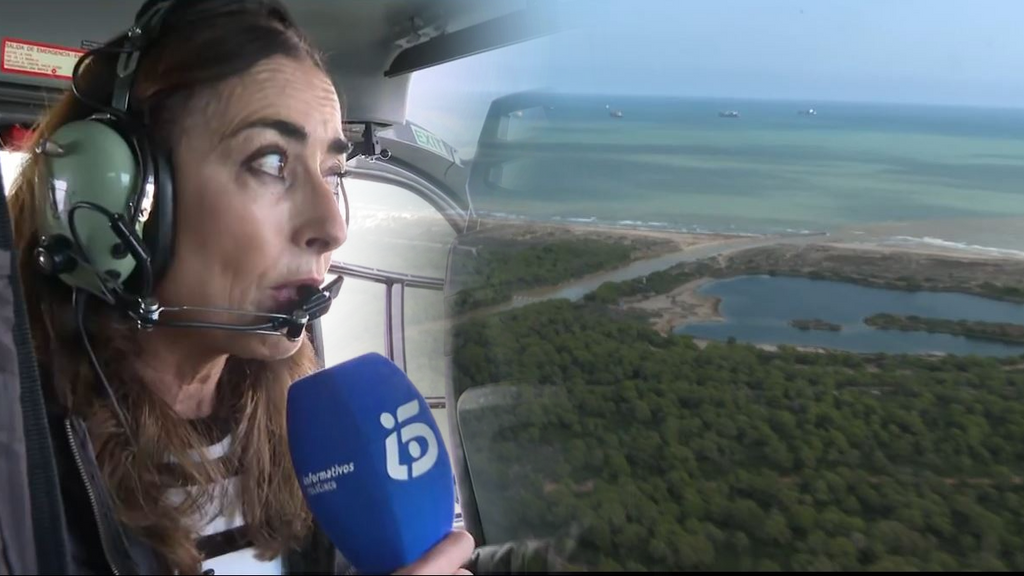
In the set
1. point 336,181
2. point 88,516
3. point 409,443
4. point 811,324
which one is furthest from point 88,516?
point 811,324

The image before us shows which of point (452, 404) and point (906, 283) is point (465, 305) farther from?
point (906, 283)

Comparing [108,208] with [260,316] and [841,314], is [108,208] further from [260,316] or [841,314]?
[841,314]

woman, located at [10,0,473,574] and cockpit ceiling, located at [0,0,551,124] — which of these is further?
cockpit ceiling, located at [0,0,551,124]

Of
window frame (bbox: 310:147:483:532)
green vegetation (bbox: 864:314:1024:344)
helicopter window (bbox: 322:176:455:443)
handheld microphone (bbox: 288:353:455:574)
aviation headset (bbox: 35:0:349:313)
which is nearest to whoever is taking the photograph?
handheld microphone (bbox: 288:353:455:574)

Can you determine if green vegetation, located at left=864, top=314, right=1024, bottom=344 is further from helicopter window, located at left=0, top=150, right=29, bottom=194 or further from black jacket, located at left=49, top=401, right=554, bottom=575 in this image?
helicopter window, located at left=0, top=150, right=29, bottom=194

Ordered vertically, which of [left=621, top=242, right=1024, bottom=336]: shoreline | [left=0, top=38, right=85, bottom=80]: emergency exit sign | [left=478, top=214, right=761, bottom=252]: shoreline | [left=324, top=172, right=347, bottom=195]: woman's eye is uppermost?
[left=0, top=38, right=85, bottom=80]: emergency exit sign

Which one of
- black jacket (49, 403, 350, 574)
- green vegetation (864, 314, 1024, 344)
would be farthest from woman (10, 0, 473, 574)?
green vegetation (864, 314, 1024, 344)
